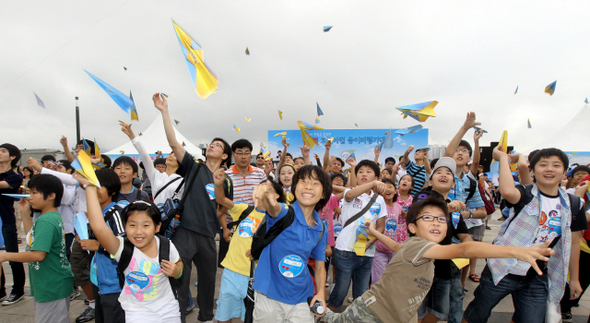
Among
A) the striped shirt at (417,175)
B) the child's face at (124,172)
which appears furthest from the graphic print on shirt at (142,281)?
the striped shirt at (417,175)

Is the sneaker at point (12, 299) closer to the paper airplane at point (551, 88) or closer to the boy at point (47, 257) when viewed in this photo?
the boy at point (47, 257)

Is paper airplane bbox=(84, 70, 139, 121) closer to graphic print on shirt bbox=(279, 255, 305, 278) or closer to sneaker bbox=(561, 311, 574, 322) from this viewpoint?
graphic print on shirt bbox=(279, 255, 305, 278)

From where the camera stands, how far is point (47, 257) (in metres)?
2.55

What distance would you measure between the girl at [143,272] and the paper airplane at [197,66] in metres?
1.02

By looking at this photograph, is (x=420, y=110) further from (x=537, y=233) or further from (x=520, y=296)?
(x=520, y=296)

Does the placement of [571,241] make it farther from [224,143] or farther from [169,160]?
[169,160]

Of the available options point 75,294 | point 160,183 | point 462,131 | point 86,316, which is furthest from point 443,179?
point 75,294

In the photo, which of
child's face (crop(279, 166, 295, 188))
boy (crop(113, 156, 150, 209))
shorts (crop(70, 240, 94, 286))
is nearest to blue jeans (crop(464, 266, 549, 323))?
child's face (crop(279, 166, 295, 188))

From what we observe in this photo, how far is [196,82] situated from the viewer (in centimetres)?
246

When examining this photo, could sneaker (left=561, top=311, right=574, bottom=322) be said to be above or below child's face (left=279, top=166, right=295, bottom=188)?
below

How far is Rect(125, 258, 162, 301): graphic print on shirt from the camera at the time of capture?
6.51 feet

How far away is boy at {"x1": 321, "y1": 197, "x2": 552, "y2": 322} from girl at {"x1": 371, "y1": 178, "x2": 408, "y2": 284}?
1289 millimetres

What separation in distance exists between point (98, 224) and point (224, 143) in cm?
176

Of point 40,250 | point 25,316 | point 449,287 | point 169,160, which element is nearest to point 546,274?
point 449,287
